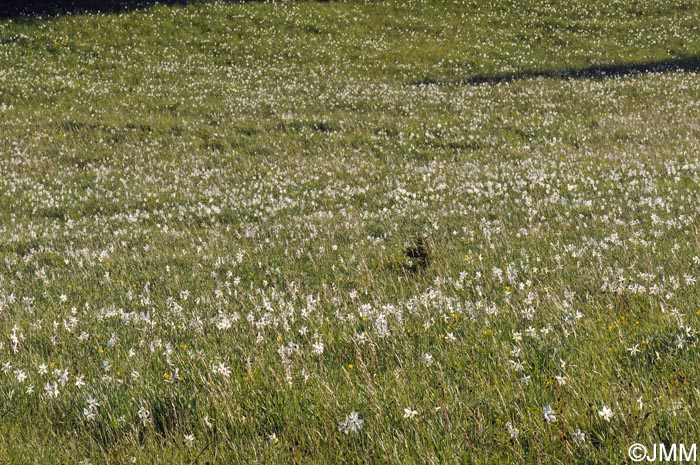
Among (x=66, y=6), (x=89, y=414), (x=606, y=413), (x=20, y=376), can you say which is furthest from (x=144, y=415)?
(x=66, y=6)

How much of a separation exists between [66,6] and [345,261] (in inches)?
1559

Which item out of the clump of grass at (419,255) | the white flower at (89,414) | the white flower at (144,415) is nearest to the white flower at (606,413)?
the white flower at (144,415)

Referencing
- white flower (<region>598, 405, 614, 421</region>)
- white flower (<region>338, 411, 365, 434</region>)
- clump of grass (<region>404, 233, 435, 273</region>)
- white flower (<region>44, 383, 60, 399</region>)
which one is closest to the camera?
white flower (<region>598, 405, 614, 421</region>)

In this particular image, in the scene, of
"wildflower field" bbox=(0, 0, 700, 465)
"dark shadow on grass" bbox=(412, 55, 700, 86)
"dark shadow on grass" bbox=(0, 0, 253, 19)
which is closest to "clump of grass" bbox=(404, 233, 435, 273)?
"wildflower field" bbox=(0, 0, 700, 465)

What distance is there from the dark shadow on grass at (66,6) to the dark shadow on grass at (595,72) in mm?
21664

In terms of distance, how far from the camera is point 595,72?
3181cm

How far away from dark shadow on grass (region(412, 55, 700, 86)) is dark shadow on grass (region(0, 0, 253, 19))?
21.7 m

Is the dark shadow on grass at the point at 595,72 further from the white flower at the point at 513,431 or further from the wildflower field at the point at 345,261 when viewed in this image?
the white flower at the point at 513,431

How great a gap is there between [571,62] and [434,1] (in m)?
14.5

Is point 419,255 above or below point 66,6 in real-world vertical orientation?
below

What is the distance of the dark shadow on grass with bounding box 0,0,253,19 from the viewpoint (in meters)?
38.6

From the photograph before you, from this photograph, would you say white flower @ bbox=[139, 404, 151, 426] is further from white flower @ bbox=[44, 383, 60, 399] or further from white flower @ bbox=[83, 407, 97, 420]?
white flower @ bbox=[44, 383, 60, 399]

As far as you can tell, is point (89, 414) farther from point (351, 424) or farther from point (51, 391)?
point (351, 424)

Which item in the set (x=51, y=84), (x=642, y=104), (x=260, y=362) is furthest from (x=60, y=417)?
(x=51, y=84)
